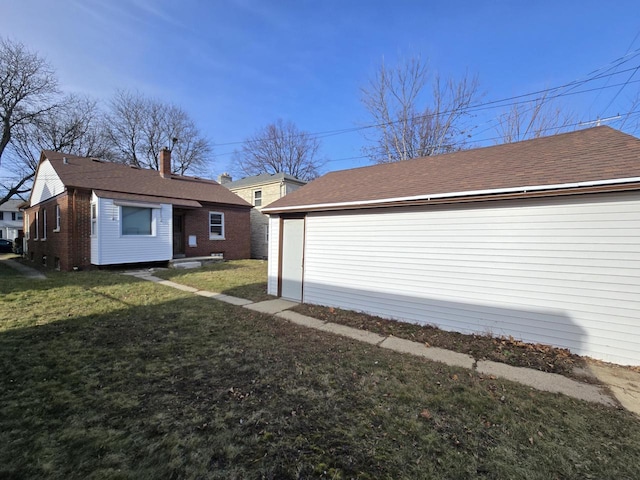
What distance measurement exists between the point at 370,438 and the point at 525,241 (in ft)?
14.3

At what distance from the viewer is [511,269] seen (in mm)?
5113

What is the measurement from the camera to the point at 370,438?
259 centimetres

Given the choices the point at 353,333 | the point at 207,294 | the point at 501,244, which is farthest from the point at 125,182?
the point at 501,244

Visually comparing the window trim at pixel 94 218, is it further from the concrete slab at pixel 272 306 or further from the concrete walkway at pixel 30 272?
the concrete slab at pixel 272 306

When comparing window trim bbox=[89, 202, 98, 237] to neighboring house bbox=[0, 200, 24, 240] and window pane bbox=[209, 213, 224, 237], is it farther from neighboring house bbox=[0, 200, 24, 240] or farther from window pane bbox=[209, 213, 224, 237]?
neighboring house bbox=[0, 200, 24, 240]

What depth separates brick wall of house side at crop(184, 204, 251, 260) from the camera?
52.3ft

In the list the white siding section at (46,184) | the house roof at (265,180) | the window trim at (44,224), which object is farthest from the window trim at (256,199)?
the window trim at (44,224)

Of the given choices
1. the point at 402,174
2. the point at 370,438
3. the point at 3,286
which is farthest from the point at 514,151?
the point at 3,286

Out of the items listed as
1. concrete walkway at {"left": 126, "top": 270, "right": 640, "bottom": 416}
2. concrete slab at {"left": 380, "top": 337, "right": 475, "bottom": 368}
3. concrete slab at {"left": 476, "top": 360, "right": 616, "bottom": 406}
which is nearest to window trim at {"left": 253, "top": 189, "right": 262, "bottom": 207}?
concrete walkway at {"left": 126, "top": 270, "right": 640, "bottom": 416}

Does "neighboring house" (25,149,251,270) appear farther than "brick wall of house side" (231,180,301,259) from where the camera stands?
No

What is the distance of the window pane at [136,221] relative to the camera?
12712mm

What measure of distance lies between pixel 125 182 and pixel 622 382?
17.3m

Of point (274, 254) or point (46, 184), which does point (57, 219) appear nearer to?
point (46, 184)

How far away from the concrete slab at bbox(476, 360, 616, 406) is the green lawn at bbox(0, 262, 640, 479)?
9.1 inches
